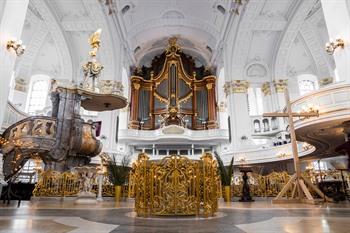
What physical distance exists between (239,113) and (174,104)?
5.03 metres

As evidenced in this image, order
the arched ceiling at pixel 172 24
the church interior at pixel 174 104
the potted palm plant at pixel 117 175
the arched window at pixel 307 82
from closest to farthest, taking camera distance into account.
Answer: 1. the church interior at pixel 174 104
2. the potted palm plant at pixel 117 175
3. the arched ceiling at pixel 172 24
4. the arched window at pixel 307 82

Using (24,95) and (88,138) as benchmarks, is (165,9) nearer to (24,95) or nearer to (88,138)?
(24,95)

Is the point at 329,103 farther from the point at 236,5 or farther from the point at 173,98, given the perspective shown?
the point at 173,98

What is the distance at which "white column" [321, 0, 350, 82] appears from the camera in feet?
23.4

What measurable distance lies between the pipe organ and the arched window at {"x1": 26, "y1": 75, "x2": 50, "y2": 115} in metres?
6.24

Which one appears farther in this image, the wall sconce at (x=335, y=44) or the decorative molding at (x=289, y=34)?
the decorative molding at (x=289, y=34)

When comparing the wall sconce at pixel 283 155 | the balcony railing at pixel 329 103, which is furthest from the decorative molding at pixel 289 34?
the balcony railing at pixel 329 103

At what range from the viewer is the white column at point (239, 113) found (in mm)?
14914

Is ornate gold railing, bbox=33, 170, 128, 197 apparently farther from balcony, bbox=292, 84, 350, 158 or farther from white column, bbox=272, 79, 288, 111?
white column, bbox=272, 79, 288, 111

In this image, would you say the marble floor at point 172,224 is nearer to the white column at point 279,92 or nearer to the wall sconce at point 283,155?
the wall sconce at point 283,155

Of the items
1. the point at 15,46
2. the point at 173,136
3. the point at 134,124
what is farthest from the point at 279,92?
the point at 15,46

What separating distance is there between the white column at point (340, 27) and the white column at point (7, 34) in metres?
9.05

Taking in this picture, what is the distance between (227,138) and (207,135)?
1341 mm

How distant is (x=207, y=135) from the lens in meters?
17.0
